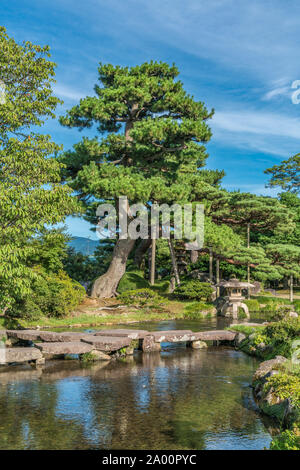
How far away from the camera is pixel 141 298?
75.8ft

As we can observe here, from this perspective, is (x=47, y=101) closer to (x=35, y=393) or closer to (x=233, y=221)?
(x=35, y=393)

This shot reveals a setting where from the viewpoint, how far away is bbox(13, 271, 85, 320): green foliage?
16547 mm

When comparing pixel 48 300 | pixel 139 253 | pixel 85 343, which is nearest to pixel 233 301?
pixel 48 300

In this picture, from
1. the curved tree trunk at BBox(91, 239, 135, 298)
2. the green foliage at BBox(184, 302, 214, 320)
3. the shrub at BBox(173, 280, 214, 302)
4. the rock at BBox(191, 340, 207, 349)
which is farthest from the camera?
the curved tree trunk at BBox(91, 239, 135, 298)

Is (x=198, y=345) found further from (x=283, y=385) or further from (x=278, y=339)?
(x=283, y=385)

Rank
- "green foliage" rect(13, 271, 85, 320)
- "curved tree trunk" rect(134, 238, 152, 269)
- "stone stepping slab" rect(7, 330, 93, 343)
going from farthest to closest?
"curved tree trunk" rect(134, 238, 152, 269) < "green foliage" rect(13, 271, 85, 320) < "stone stepping slab" rect(7, 330, 93, 343)

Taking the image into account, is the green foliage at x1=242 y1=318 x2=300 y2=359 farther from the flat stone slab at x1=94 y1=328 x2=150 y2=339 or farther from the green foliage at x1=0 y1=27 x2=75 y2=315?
the green foliage at x1=0 y1=27 x2=75 y2=315

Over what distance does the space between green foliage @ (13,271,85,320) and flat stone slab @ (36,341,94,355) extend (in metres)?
5.07

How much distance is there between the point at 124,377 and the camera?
9820 mm

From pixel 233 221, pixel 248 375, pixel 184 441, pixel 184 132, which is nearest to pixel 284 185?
pixel 233 221

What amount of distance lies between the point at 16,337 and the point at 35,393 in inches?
207

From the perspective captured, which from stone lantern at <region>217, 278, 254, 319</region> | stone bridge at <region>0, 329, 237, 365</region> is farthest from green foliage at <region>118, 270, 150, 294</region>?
stone bridge at <region>0, 329, 237, 365</region>

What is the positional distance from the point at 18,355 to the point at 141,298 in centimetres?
1245

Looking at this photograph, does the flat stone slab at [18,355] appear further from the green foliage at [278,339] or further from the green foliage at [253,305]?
the green foliage at [253,305]
